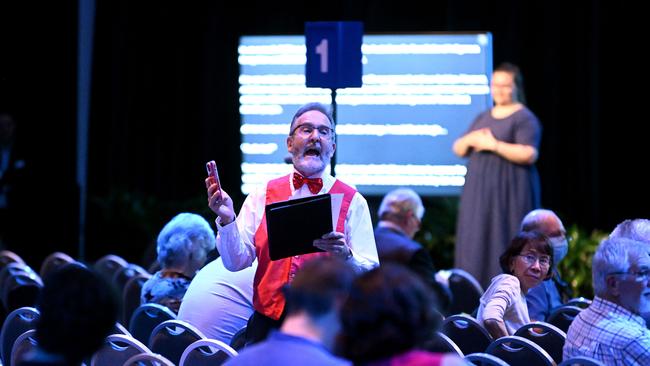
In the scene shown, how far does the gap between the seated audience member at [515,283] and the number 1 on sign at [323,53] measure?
1.51 metres

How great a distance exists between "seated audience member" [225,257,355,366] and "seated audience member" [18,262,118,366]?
35 cm

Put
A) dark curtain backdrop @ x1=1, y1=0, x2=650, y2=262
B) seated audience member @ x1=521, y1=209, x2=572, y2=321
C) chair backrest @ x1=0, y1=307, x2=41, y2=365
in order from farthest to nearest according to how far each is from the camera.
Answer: dark curtain backdrop @ x1=1, y1=0, x2=650, y2=262 < seated audience member @ x1=521, y1=209, x2=572, y2=321 < chair backrest @ x1=0, y1=307, x2=41, y2=365

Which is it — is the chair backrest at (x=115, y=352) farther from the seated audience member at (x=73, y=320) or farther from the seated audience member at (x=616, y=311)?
the seated audience member at (x=616, y=311)

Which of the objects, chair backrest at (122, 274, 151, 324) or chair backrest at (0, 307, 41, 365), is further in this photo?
chair backrest at (122, 274, 151, 324)

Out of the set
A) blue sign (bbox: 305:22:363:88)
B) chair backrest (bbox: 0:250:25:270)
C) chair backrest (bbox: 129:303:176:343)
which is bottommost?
chair backrest (bbox: 0:250:25:270)

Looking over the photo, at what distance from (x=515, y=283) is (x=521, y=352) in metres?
Answer: 0.88

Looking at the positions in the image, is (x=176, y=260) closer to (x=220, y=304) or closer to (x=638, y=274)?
(x=220, y=304)

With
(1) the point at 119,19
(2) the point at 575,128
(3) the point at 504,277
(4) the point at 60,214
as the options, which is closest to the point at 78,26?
(1) the point at 119,19

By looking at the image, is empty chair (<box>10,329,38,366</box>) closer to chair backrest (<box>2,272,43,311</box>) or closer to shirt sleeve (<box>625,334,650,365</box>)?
chair backrest (<box>2,272,43,311</box>)

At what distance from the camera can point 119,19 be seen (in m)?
11.2

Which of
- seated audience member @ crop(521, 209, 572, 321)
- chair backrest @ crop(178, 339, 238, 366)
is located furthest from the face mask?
chair backrest @ crop(178, 339, 238, 366)

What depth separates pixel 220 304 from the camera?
16.4 ft

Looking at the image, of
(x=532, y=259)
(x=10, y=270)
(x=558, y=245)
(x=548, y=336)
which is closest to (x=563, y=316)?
(x=532, y=259)

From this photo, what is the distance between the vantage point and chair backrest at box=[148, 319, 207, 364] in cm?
452
